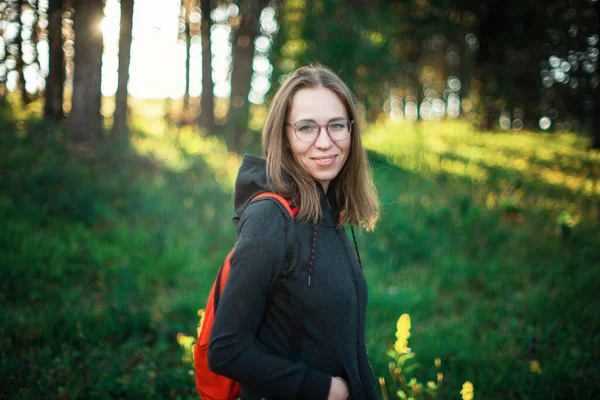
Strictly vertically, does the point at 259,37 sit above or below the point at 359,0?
below

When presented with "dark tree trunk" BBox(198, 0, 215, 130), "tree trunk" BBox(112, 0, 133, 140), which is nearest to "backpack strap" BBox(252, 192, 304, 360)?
"tree trunk" BBox(112, 0, 133, 140)

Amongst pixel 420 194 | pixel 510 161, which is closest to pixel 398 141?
pixel 510 161

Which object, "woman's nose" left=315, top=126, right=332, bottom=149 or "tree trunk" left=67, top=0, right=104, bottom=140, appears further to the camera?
"tree trunk" left=67, top=0, right=104, bottom=140

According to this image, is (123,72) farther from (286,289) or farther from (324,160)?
(286,289)

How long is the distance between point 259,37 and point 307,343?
42.1ft


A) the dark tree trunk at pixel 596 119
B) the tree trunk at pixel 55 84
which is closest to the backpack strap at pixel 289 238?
the tree trunk at pixel 55 84

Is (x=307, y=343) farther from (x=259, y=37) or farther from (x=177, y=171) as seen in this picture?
(x=259, y=37)

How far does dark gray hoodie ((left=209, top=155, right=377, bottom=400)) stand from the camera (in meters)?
1.47

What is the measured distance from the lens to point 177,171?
861 centimetres

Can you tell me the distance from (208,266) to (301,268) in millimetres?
4238

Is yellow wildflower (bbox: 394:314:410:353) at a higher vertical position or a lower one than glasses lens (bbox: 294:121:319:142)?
lower

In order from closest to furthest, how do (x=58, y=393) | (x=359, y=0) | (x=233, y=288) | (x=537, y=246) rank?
1. (x=233, y=288)
2. (x=58, y=393)
3. (x=537, y=246)
4. (x=359, y=0)

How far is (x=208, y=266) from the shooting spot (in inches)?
223

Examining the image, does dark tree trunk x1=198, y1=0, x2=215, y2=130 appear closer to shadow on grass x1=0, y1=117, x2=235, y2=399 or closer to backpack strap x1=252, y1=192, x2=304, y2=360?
shadow on grass x1=0, y1=117, x2=235, y2=399
